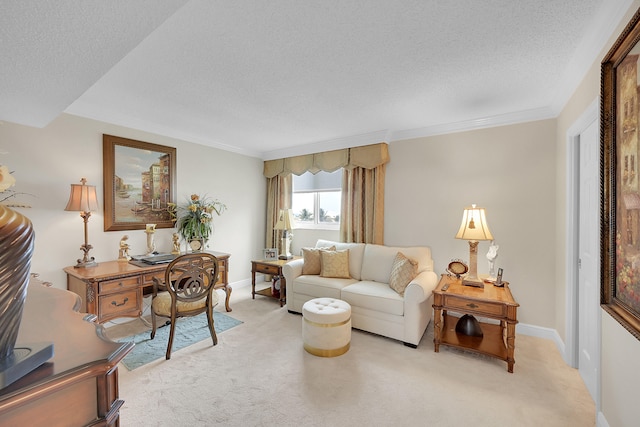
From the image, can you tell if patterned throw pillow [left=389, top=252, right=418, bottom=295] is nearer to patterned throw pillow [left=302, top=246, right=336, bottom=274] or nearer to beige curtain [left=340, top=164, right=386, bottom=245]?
beige curtain [left=340, top=164, right=386, bottom=245]

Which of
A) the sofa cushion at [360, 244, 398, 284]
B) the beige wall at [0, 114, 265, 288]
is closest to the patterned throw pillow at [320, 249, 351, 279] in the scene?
the sofa cushion at [360, 244, 398, 284]

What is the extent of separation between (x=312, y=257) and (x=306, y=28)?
279 cm

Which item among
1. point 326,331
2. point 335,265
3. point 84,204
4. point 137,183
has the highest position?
point 137,183

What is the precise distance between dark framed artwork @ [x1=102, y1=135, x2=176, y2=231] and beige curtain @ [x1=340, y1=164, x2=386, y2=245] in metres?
2.56

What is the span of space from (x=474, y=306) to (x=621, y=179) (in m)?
1.57

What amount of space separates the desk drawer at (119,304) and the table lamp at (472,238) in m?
3.46

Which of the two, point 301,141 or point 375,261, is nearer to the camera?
point 375,261

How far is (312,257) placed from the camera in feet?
12.8

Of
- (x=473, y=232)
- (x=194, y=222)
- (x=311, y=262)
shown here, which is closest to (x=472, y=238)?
(x=473, y=232)

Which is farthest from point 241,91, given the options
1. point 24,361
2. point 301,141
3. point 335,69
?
point 24,361

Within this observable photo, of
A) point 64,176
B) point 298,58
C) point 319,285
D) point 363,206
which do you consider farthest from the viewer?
point 363,206

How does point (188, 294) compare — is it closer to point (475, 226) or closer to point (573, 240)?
point (475, 226)

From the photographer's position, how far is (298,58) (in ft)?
6.93

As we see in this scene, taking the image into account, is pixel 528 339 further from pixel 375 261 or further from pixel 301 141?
pixel 301 141
